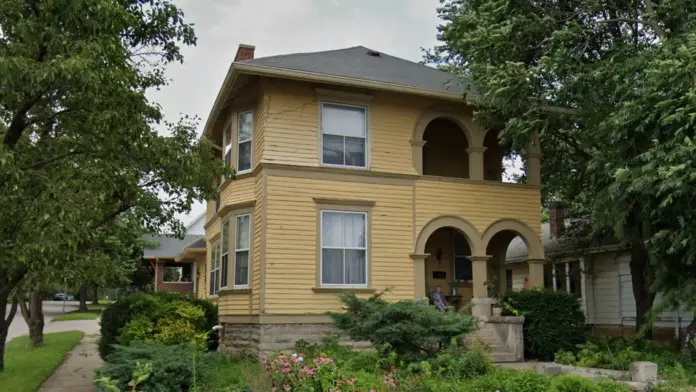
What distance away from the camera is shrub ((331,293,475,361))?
11.4 metres

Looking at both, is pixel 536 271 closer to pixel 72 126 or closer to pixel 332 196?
pixel 332 196

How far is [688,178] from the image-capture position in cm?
1102

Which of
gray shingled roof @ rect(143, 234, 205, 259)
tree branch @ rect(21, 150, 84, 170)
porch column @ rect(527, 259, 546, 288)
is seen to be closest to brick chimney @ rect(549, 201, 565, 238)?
porch column @ rect(527, 259, 546, 288)

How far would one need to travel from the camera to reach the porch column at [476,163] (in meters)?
16.9

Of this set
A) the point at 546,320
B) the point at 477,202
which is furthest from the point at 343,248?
the point at 546,320

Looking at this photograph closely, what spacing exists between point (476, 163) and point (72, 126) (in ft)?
34.5

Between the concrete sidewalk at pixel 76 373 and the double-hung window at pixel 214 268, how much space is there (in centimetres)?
401

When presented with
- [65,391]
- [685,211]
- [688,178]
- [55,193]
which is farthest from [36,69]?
[685,211]

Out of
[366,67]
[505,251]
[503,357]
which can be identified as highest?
[366,67]

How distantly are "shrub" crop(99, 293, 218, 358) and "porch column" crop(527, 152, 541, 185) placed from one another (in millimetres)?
9551

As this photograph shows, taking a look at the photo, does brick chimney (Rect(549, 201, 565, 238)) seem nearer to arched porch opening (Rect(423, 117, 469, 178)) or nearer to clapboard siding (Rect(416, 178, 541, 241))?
arched porch opening (Rect(423, 117, 469, 178))

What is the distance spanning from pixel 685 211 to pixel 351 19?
11719mm

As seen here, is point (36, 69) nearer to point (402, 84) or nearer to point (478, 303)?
point (402, 84)

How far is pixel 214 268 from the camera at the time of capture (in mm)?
20016
